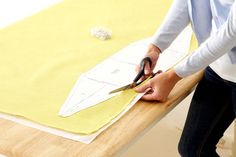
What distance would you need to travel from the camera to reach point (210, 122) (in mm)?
1236

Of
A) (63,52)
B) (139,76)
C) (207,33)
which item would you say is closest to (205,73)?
(207,33)

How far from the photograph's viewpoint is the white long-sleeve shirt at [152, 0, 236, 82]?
94 cm

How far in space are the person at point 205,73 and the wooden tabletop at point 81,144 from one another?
0.06 metres

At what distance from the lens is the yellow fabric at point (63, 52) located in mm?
981

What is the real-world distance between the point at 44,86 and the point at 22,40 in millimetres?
339

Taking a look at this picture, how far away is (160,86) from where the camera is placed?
1025mm

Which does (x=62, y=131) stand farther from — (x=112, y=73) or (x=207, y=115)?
(x=207, y=115)

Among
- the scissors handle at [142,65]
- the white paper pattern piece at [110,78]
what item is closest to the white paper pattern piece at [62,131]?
the white paper pattern piece at [110,78]

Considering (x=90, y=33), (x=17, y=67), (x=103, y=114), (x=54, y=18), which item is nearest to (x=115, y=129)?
(x=103, y=114)

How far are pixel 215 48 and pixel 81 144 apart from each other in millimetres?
391

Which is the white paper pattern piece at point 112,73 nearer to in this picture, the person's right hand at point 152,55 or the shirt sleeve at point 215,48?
the person's right hand at point 152,55

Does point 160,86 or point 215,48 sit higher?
point 215,48

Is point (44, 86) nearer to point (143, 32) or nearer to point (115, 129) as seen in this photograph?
point (115, 129)

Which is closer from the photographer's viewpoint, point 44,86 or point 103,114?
point 103,114
